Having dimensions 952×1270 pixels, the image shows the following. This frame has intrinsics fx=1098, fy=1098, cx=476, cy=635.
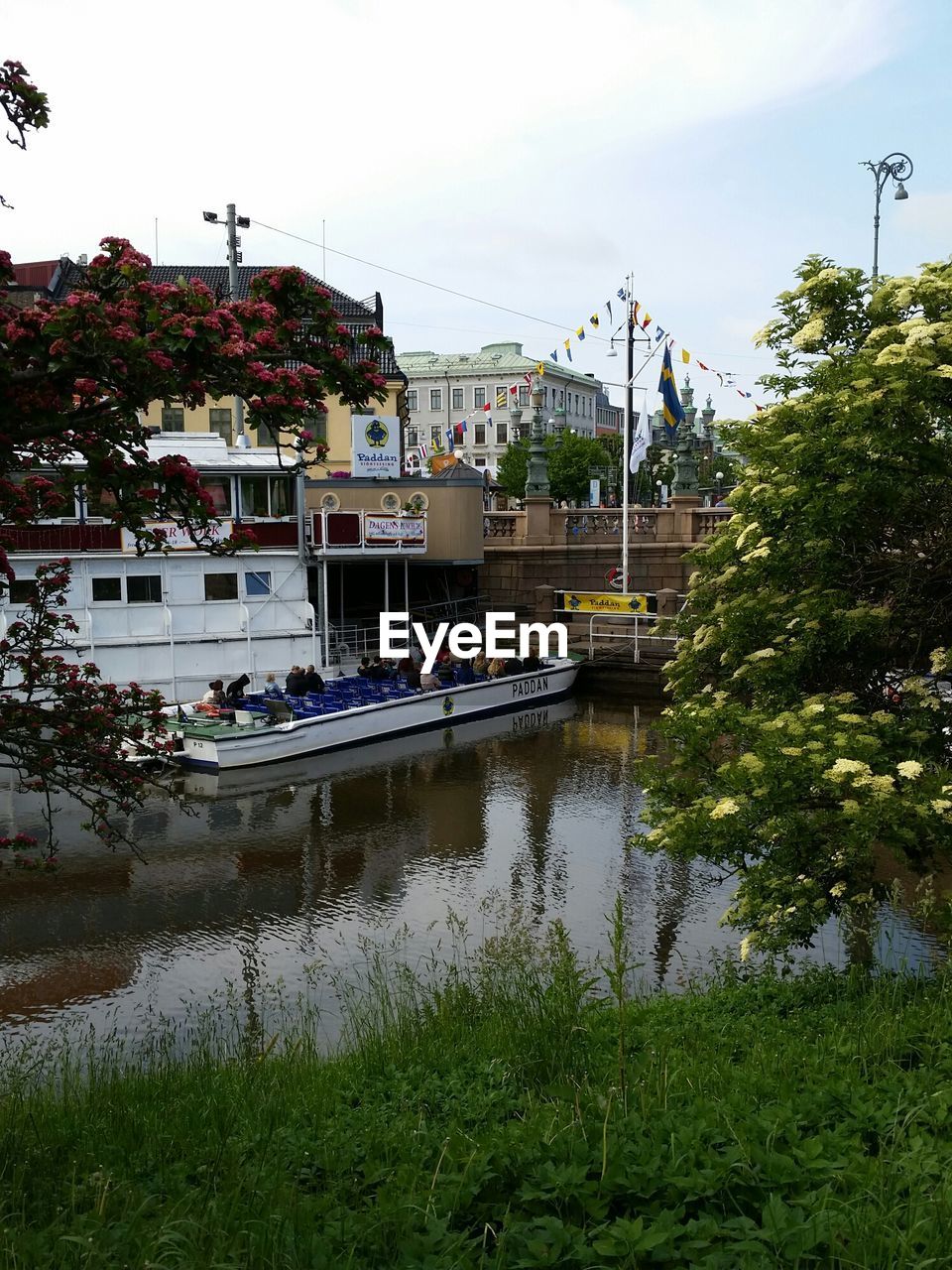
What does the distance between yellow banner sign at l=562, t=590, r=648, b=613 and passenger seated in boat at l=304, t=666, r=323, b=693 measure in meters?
14.0

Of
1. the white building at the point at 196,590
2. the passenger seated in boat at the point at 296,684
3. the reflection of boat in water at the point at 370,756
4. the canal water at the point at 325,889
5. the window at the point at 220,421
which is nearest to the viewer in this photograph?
the canal water at the point at 325,889

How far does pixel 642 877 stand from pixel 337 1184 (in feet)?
37.6

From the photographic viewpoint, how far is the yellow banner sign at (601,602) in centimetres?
3728

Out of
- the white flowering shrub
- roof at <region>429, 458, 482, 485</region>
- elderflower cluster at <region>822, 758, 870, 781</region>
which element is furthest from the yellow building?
elderflower cluster at <region>822, 758, 870, 781</region>

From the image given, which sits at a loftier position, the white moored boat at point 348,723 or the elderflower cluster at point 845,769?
the elderflower cluster at point 845,769

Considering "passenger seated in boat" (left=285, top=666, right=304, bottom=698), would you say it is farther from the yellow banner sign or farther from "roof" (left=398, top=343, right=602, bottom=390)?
"roof" (left=398, top=343, right=602, bottom=390)

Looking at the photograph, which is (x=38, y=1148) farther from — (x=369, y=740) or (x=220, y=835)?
(x=369, y=740)

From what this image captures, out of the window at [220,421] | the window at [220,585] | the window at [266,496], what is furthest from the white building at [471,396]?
the window at [220,585]

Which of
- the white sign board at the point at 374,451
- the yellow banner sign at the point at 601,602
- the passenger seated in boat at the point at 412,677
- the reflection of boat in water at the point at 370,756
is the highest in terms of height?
the white sign board at the point at 374,451

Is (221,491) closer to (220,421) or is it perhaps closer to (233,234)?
(233,234)

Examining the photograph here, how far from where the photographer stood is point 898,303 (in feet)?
35.0

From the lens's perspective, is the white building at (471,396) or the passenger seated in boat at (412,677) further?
the white building at (471,396)

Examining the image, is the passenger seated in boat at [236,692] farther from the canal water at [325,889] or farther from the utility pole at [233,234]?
the utility pole at [233,234]

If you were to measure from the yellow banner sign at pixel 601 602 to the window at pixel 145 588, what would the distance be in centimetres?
1612
